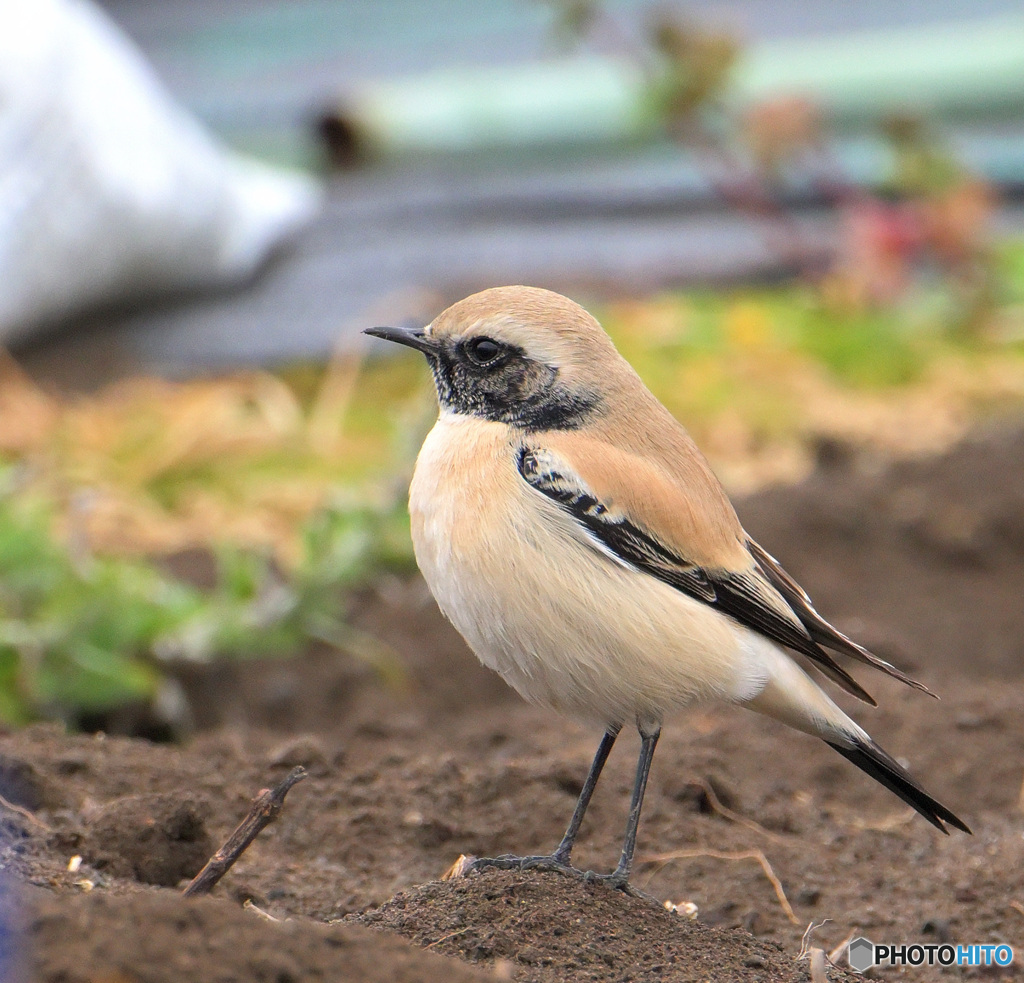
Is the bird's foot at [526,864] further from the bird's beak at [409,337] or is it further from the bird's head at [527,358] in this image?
the bird's beak at [409,337]

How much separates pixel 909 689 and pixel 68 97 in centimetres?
530

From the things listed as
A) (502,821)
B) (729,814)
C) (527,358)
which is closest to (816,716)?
(729,814)

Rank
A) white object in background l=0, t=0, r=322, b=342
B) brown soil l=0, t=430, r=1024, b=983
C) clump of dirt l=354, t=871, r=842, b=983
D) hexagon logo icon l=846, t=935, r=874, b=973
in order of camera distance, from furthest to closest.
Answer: white object in background l=0, t=0, r=322, b=342, hexagon logo icon l=846, t=935, r=874, b=973, clump of dirt l=354, t=871, r=842, b=983, brown soil l=0, t=430, r=1024, b=983

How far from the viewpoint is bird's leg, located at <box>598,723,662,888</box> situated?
2848 millimetres

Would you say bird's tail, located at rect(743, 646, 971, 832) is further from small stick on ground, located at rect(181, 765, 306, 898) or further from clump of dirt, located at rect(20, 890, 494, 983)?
clump of dirt, located at rect(20, 890, 494, 983)

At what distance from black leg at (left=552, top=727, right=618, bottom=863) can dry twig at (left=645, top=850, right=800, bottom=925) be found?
0.31 metres

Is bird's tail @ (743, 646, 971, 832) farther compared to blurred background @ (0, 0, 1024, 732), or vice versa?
blurred background @ (0, 0, 1024, 732)

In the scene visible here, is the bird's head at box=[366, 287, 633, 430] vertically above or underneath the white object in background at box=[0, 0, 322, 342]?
underneath

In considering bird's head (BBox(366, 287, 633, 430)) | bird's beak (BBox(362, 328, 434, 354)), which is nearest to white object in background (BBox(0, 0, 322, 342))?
bird's beak (BBox(362, 328, 434, 354))

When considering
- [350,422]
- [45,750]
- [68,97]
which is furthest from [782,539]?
[68,97]

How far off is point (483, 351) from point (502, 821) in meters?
1.14

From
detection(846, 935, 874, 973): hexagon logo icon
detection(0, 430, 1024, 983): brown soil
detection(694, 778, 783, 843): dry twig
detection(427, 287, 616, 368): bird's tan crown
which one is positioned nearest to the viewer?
detection(0, 430, 1024, 983): brown soil

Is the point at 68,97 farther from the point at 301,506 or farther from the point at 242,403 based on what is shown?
the point at 301,506

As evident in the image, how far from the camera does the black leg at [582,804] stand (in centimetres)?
295
